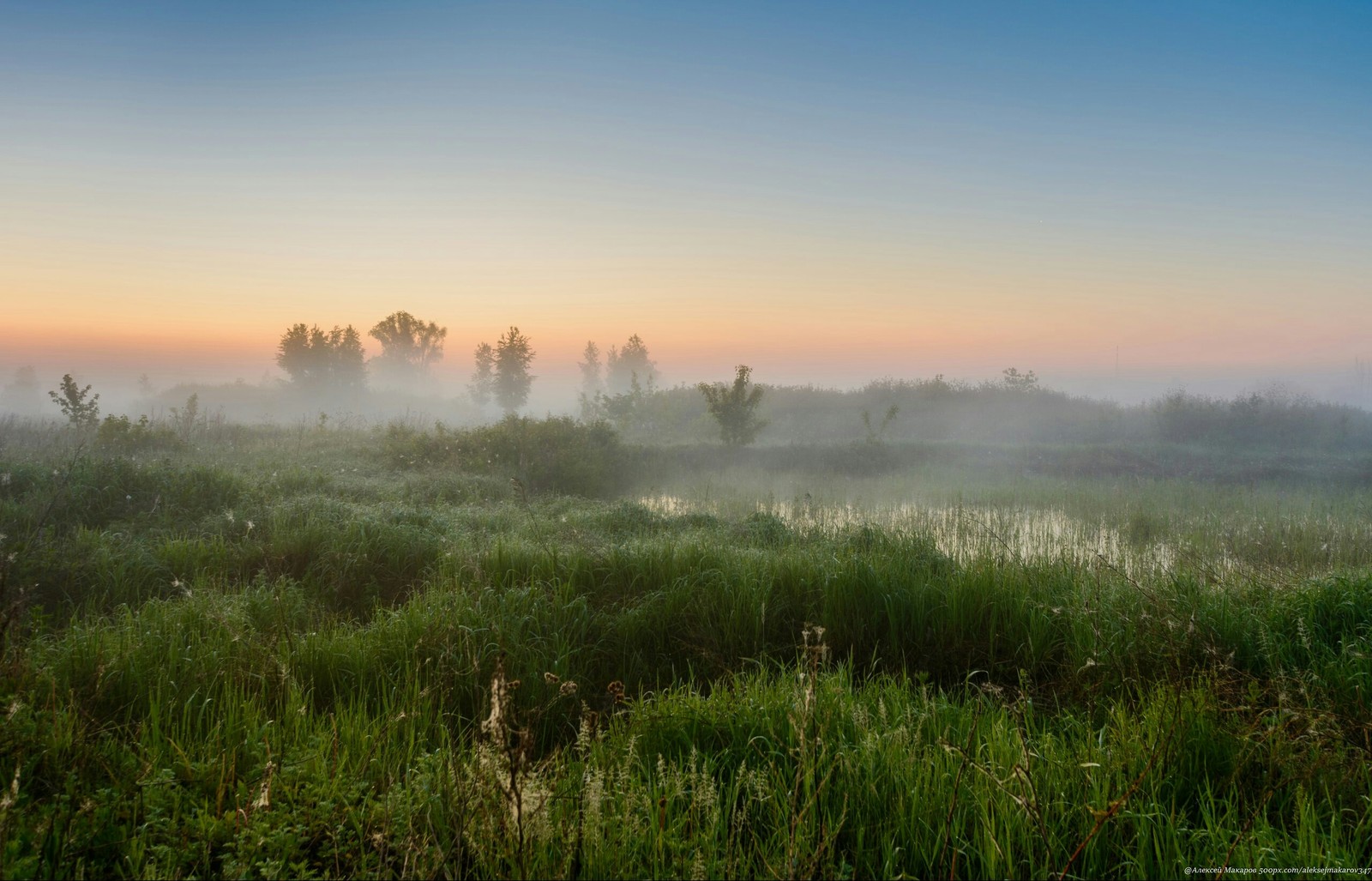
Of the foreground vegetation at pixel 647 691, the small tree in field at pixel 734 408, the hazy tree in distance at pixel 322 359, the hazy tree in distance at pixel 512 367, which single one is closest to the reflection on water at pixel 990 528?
the foreground vegetation at pixel 647 691

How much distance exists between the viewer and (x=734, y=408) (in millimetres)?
23391

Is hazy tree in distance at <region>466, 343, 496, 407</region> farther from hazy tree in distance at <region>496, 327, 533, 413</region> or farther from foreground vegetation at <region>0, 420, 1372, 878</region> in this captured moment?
foreground vegetation at <region>0, 420, 1372, 878</region>

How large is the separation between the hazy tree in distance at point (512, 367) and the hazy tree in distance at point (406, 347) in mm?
15065

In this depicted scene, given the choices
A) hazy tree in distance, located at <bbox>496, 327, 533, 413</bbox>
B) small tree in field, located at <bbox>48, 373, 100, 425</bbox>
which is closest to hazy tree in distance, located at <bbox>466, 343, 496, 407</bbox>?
hazy tree in distance, located at <bbox>496, 327, 533, 413</bbox>

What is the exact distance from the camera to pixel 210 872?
217 centimetres

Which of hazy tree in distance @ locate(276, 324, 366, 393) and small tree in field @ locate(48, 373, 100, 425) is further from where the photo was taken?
hazy tree in distance @ locate(276, 324, 366, 393)

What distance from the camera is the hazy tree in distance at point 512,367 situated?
46713 mm

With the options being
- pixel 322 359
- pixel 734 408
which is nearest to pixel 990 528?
pixel 734 408

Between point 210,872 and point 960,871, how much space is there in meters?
2.65

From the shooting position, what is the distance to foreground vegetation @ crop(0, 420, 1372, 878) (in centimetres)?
226

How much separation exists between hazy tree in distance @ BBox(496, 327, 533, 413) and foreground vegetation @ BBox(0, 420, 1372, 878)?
120ft

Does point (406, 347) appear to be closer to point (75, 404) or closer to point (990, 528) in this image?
point (75, 404)

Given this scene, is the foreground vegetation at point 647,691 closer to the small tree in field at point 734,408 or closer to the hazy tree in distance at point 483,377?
the small tree in field at point 734,408

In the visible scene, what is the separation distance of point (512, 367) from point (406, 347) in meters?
17.6
